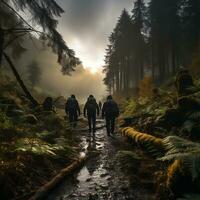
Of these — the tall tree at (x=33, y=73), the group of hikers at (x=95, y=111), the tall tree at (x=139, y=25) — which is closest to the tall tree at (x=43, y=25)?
the group of hikers at (x=95, y=111)

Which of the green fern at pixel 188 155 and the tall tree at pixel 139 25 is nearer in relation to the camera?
the green fern at pixel 188 155

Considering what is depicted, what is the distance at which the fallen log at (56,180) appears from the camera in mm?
4964

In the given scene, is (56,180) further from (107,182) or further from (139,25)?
(139,25)

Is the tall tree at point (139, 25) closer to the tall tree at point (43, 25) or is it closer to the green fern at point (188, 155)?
the tall tree at point (43, 25)

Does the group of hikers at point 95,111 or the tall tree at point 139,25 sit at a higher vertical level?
the tall tree at point 139,25

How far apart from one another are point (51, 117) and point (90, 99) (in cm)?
295

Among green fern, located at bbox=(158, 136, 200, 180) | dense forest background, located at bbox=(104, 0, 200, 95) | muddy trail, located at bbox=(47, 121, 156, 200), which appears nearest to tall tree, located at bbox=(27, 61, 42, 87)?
dense forest background, located at bbox=(104, 0, 200, 95)

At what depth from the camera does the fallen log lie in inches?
195

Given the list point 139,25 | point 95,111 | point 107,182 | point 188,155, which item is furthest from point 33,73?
point 188,155

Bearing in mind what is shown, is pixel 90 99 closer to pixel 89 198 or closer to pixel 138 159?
pixel 138 159

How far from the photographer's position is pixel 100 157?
8.81m

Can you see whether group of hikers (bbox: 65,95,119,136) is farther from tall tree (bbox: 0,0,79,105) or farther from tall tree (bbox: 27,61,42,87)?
tall tree (bbox: 27,61,42,87)

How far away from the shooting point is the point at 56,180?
19.3 feet

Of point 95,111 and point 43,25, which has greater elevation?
point 43,25
